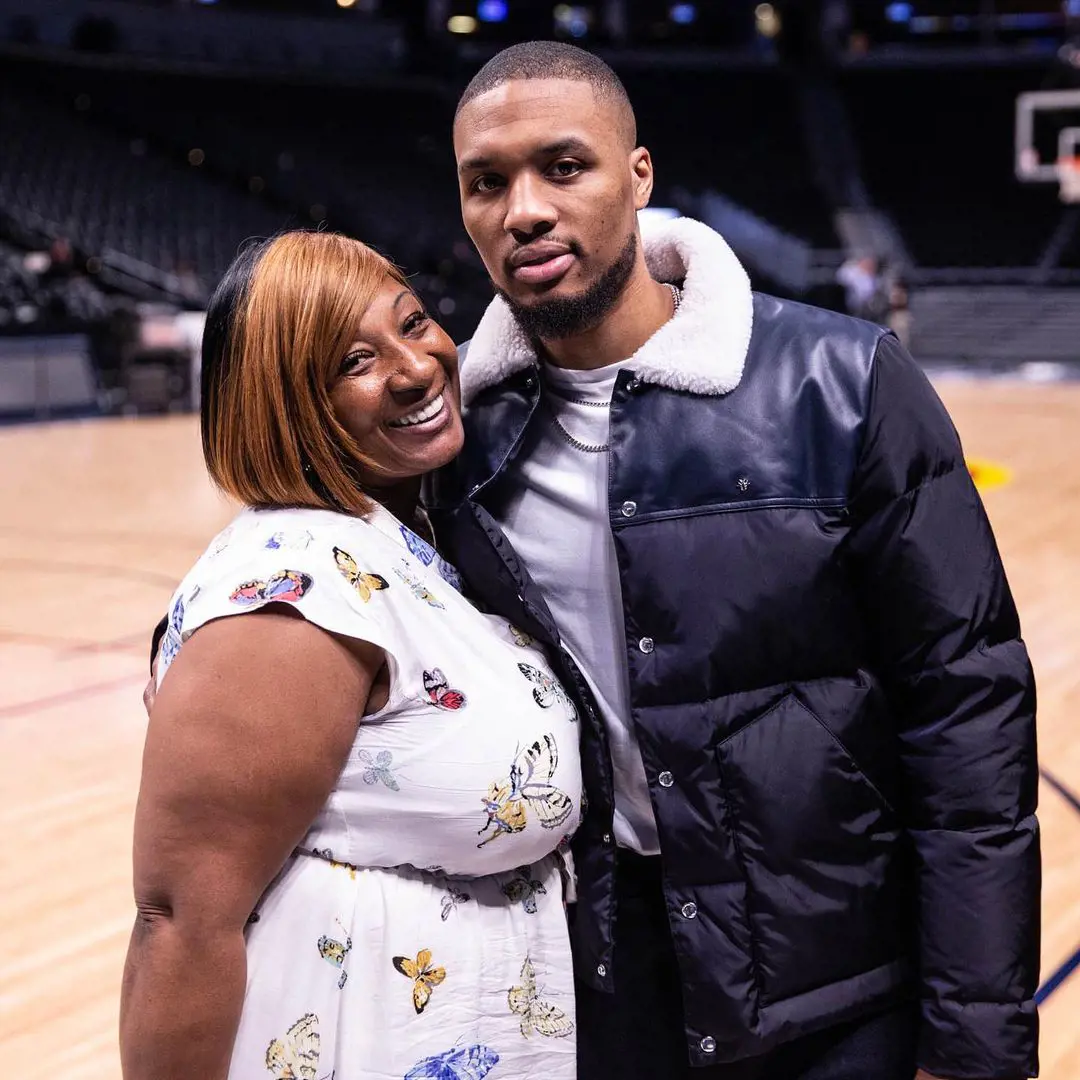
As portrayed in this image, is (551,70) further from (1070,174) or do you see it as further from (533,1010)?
(1070,174)

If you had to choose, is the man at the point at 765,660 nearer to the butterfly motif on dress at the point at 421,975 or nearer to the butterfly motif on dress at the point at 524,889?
the butterfly motif on dress at the point at 524,889

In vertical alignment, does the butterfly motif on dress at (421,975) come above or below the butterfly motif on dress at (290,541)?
below

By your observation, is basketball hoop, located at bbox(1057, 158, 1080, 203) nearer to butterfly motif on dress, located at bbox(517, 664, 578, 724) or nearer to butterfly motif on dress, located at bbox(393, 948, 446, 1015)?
butterfly motif on dress, located at bbox(517, 664, 578, 724)

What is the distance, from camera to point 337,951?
4.33 ft

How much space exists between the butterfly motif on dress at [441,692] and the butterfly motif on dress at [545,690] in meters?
0.10

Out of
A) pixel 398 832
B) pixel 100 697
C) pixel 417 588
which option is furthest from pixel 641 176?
pixel 100 697

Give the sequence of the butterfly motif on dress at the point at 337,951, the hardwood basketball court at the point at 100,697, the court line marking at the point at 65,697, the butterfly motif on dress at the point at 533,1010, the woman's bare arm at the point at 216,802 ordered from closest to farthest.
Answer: the woman's bare arm at the point at 216,802
the butterfly motif on dress at the point at 337,951
the butterfly motif on dress at the point at 533,1010
the hardwood basketball court at the point at 100,697
the court line marking at the point at 65,697

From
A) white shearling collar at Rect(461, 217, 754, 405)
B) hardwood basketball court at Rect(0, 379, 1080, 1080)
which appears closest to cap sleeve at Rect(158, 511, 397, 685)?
hardwood basketball court at Rect(0, 379, 1080, 1080)

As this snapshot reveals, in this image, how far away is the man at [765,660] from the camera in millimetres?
1374

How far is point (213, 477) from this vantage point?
55.8 inches

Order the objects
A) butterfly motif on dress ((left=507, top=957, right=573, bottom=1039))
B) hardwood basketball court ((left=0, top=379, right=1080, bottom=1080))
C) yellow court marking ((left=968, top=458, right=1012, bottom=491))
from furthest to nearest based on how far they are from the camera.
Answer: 1. yellow court marking ((left=968, top=458, right=1012, bottom=491))
2. hardwood basketball court ((left=0, top=379, right=1080, bottom=1080))
3. butterfly motif on dress ((left=507, top=957, right=573, bottom=1039))

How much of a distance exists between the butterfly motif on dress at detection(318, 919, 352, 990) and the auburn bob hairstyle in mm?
425

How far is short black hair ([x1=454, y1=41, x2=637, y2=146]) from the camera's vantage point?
1447mm

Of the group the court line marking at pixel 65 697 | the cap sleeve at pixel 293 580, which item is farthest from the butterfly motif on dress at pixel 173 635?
the court line marking at pixel 65 697
